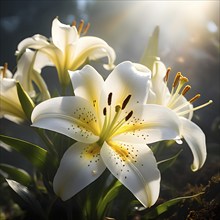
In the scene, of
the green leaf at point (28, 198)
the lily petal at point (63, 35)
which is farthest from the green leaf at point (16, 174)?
the lily petal at point (63, 35)

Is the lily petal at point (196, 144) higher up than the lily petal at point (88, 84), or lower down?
lower down

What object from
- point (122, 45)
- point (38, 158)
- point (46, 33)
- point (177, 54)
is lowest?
point (46, 33)

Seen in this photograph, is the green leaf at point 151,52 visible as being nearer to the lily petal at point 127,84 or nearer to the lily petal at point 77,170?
the lily petal at point 127,84

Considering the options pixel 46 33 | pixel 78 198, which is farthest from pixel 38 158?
pixel 46 33

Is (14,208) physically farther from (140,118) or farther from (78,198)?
(140,118)

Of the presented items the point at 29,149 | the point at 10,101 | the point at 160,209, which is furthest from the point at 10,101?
the point at 160,209

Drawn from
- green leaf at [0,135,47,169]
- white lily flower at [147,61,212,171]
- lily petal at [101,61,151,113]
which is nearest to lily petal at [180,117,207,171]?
white lily flower at [147,61,212,171]
